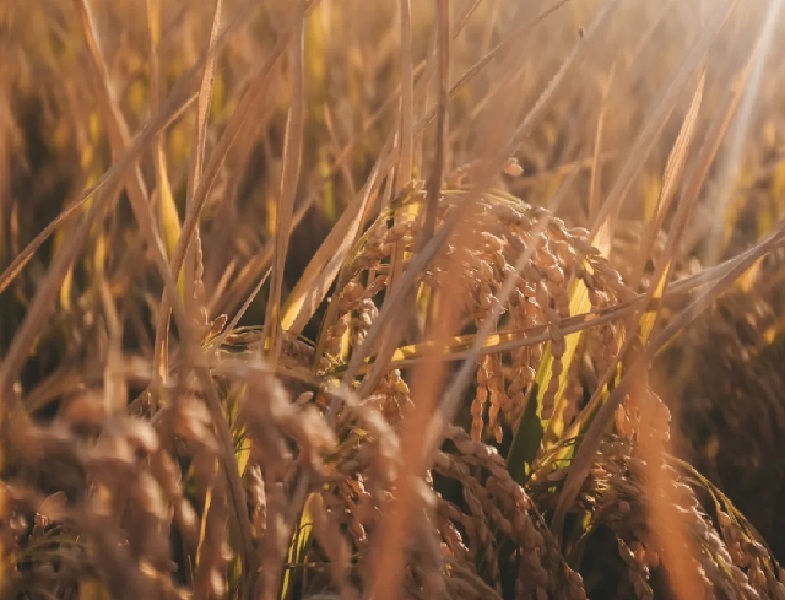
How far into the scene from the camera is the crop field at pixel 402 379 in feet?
1.34

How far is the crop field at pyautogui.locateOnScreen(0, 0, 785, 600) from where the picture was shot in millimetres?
408

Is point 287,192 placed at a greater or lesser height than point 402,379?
greater

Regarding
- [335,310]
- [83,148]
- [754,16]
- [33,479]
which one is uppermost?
[754,16]

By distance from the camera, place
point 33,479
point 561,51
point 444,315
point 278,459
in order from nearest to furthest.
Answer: point 278,459 < point 444,315 < point 33,479 < point 561,51

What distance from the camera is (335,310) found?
616 millimetres

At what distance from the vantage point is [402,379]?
666 mm

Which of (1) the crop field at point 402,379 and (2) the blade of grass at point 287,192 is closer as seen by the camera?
(1) the crop field at point 402,379

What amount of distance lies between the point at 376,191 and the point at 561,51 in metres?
1.48

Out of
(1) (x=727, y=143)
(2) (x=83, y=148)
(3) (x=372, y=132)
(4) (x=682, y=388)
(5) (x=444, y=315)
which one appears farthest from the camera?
(3) (x=372, y=132)

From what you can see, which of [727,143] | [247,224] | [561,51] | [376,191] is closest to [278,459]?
[376,191]

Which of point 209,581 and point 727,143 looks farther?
point 727,143

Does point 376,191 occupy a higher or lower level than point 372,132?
higher

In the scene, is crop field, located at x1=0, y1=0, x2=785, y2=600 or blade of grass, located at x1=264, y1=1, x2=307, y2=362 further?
blade of grass, located at x1=264, y1=1, x2=307, y2=362

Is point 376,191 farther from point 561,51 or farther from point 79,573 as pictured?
point 561,51
